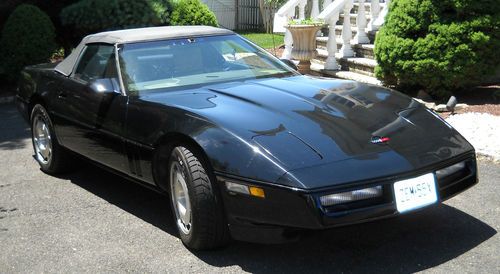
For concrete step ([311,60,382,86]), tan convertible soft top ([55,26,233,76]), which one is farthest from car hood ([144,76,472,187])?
concrete step ([311,60,382,86])

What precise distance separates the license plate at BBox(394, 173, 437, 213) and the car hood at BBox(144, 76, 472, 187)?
0.28 feet

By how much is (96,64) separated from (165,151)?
157 cm

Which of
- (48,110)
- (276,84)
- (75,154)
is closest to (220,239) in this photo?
(276,84)

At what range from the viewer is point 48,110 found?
5777mm

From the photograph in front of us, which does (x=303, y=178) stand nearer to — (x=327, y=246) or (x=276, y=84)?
(x=327, y=246)

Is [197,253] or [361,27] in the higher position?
[361,27]

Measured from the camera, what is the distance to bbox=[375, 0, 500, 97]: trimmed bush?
763 centimetres

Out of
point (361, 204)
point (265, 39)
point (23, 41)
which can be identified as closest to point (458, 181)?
point (361, 204)

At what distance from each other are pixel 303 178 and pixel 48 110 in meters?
3.21

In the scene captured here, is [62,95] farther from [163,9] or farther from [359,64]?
[163,9]

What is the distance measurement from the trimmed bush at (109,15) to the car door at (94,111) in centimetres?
648

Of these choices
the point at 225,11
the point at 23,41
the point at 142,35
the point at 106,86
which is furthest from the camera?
the point at 225,11

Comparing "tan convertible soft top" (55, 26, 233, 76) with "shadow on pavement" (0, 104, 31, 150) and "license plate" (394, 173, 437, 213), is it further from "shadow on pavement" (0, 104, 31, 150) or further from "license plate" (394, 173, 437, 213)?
"license plate" (394, 173, 437, 213)

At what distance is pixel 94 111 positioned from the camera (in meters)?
4.95
